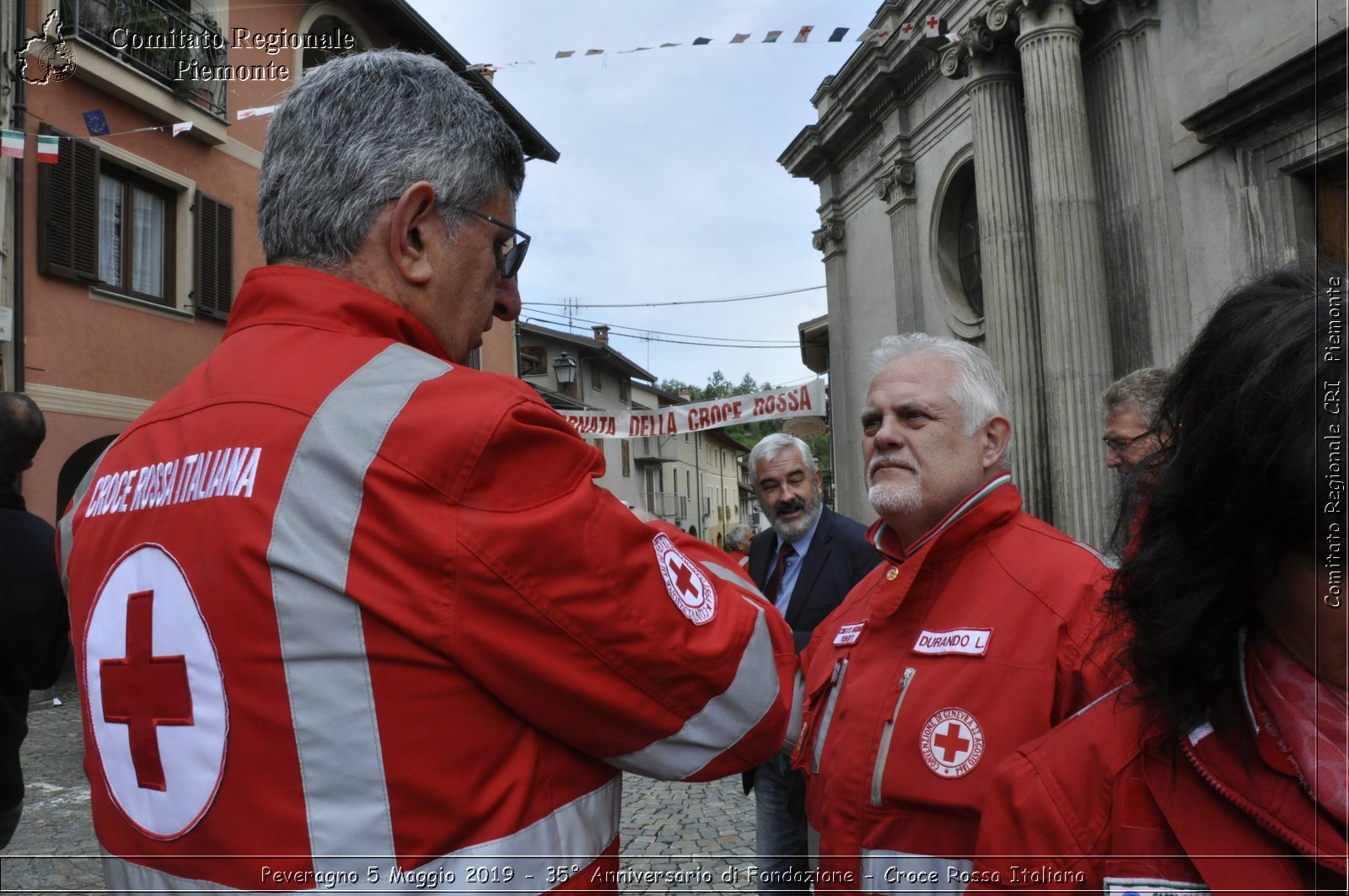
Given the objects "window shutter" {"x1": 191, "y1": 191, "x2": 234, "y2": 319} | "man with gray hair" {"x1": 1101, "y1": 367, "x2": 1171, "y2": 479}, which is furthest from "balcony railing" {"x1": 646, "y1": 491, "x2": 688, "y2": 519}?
"man with gray hair" {"x1": 1101, "y1": 367, "x2": 1171, "y2": 479}

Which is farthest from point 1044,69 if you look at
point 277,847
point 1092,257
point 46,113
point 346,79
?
point 46,113

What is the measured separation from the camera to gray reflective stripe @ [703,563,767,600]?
1.48m

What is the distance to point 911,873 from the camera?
6.35 ft

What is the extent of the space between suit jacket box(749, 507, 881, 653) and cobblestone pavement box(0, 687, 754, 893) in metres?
1.23

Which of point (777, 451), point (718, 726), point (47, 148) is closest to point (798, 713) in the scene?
point (718, 726)

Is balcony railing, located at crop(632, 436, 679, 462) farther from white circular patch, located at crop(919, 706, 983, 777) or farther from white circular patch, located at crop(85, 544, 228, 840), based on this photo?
white circular patch, located at crop(85, 544, 228, 840)

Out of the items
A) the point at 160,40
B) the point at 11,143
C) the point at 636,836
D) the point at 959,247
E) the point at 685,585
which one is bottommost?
the point at 636,836

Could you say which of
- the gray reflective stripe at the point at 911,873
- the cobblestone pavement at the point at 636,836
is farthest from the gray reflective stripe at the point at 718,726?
the cobblestone pavement at the point at 636,836

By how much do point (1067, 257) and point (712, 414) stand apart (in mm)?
6000

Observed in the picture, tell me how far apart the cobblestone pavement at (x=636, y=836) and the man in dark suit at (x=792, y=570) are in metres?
0.44

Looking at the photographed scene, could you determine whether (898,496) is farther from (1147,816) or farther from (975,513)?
(1147,816)

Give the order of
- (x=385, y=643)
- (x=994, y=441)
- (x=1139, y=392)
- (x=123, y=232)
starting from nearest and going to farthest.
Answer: (x=385, y=643) < (x=994, y=441) < (x=1139, y=392) < (x=123, y=232)

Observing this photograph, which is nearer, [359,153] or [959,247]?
[359,153]

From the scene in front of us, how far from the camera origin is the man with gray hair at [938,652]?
1941 mm
